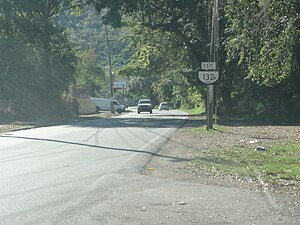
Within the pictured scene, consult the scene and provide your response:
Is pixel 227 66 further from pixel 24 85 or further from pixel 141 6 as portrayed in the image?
pixel 24 85

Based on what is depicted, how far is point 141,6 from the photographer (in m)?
37.6

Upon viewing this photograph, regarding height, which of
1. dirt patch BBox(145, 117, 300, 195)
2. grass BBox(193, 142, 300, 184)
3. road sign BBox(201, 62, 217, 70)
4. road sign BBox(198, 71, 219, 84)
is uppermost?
road sign BBox(201, 62, 217, 70)

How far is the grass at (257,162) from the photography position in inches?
426

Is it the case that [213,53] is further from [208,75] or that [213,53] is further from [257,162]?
[257,162]

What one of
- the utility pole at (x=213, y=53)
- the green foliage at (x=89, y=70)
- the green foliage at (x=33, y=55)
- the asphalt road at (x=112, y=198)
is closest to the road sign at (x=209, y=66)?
the utility pole at (x=213, y=53)

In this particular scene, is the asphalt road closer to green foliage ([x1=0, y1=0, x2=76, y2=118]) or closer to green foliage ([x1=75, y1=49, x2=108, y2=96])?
green foliage ([x1=0, y1=0, x2=76, y2=118])

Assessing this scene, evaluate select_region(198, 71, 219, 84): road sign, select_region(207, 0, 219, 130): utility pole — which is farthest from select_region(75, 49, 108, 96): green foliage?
select_region(198, 71, 219, 84): road sign

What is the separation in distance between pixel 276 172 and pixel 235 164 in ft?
5.79

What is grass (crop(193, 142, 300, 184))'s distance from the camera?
10.8m

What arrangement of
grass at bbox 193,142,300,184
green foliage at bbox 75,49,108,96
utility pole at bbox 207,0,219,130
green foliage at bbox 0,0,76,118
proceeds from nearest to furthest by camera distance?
grass at bbox 193,142,300,184 < utility pole at bbox 207,0,219,130 < green foliage at bbox 0,0,76,118 < green foliage at bbox 75,49,108,96

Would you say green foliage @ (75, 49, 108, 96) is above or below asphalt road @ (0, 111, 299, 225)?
above

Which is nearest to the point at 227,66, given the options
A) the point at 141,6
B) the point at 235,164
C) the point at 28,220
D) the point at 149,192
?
the point at 141,6

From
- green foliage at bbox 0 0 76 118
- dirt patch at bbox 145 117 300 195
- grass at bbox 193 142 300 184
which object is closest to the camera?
dirt patch at bbox 145 117 300 195

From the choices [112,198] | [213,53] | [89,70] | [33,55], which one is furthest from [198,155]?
[89,70]
